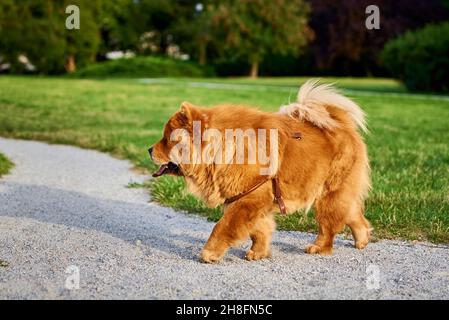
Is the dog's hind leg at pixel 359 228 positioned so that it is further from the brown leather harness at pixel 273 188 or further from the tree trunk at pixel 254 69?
the tree trunk at pixel 254 69

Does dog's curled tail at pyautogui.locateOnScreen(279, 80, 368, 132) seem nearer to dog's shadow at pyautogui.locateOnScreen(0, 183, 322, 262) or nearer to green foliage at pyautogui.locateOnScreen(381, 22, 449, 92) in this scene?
dog's shadow at pyautogui.locateOnScreen(0, 183, 322, 262)

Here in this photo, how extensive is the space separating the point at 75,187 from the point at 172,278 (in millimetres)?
4273

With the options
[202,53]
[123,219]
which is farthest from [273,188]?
[202,53]

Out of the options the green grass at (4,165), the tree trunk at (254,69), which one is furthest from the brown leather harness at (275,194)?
the tree trunk at (254,69)

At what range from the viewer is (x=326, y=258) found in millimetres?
5543

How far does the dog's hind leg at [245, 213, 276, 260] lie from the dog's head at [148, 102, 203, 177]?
799 millimetres

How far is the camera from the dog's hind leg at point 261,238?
18.0 ft

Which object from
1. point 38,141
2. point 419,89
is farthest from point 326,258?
point 419,89

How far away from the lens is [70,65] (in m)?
52.1

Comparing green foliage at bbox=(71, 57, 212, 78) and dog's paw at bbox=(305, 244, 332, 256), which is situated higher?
green foliage at bbox=(71, 57, 212, 78)

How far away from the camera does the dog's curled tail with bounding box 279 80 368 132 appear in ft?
18.4

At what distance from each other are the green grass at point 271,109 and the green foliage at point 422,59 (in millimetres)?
2202

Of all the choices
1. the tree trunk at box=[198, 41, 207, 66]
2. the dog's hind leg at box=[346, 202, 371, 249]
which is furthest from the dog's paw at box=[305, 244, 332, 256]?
the tree trunk at box=[198, 41, 207, 66]
